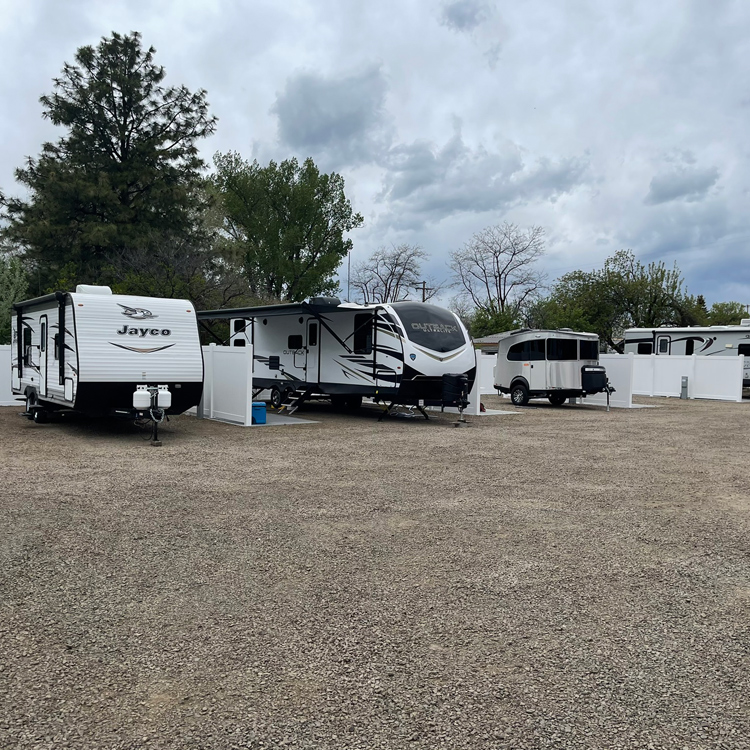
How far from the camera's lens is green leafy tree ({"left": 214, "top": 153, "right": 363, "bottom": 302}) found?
40156 millimetres

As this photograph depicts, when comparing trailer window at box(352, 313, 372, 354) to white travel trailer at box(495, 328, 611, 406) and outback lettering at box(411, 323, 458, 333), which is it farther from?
white travel trailer at box(495, 328, 611, 406)

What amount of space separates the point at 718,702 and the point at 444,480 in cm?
555

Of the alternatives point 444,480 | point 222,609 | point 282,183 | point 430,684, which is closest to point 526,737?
point 430,684

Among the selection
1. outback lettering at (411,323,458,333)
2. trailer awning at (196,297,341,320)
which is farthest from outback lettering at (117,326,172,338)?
outback lettering at (411,323,458,333)

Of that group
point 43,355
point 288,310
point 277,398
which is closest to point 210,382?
point 288,310

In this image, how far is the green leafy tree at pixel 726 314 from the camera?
59719 mm

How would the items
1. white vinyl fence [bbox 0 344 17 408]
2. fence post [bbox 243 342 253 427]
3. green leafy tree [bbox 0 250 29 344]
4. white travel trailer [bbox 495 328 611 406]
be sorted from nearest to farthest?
fence post [bbox 243 342 253 427], white vinyl fence [bbox 0 344 17 408], white travel trailer [bbox 495 328 611 406], green leafy tree [bbox 0 250 29 344]

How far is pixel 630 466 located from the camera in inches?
394

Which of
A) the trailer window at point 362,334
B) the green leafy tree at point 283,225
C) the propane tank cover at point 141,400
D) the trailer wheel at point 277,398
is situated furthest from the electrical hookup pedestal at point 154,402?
the green leafy tree at point 283,225

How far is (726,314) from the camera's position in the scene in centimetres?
6712

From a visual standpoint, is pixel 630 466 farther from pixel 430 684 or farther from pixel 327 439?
pixel 430 684

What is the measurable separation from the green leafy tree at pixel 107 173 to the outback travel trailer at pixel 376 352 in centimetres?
1433

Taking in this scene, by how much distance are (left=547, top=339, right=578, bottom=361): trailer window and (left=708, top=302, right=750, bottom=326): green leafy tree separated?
131 ft

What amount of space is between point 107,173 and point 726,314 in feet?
187
